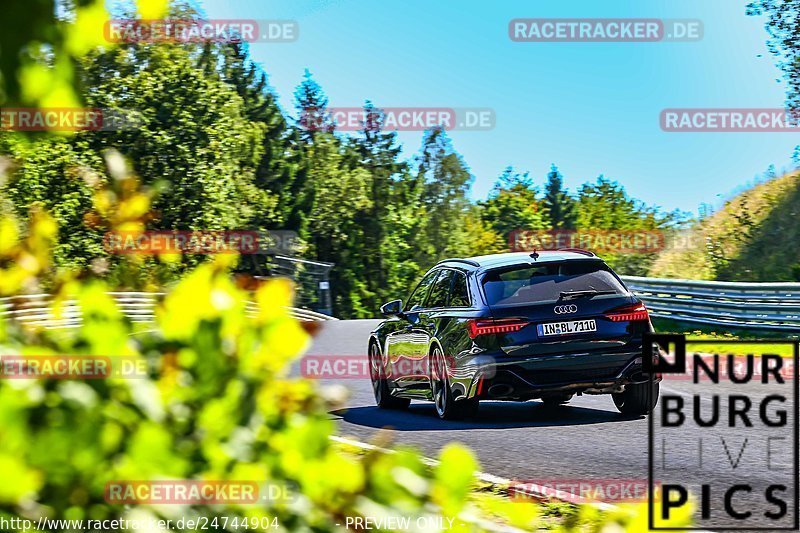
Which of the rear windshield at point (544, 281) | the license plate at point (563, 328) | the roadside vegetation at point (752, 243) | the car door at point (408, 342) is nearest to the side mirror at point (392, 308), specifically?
the car door at point (408, 342)

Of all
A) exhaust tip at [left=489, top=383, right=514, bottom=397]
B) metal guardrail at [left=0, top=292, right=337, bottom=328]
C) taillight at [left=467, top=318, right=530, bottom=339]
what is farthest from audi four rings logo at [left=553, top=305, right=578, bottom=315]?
metal guardrail at [left=0, top=292, right=337, bottom=328]

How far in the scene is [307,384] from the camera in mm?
1921

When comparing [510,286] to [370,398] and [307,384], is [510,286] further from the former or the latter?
[307,384]

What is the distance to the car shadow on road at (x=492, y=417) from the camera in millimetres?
10828

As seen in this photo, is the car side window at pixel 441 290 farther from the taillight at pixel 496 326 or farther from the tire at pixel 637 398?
the tire at pixel 637 398

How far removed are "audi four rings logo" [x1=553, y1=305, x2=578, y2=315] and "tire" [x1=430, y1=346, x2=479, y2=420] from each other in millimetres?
1148

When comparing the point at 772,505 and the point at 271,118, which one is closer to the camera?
the point at 772,505

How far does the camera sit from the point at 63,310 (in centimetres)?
197

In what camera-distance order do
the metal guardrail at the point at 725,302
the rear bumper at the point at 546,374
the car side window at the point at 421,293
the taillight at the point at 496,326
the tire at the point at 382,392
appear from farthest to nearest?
the metal guardrail at the point at 725,302 → the tire at the point at 382,392 → the car side window at the point at 421,293 → the taillight at the point at 496,326 → the rear bumper at the point at 546,374

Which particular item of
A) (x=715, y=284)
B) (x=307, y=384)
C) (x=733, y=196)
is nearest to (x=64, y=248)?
(x=733, y=196)

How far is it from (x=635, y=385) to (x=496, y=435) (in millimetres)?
1693

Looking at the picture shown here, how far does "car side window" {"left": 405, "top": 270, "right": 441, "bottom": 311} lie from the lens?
12594 mm

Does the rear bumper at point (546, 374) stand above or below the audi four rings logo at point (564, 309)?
below

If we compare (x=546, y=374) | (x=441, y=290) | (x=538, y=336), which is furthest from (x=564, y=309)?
(x=441, y=290)
